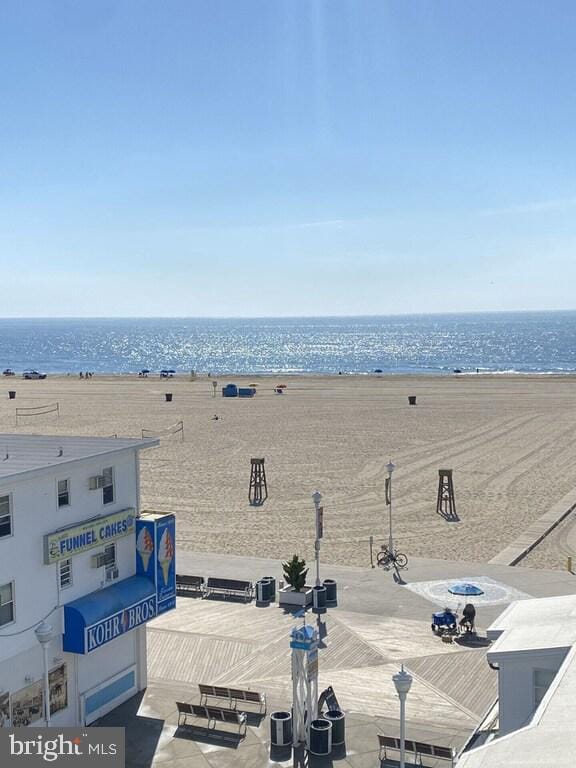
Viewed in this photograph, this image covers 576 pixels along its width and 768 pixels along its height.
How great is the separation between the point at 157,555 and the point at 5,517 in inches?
156

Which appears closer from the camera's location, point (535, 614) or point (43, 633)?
point (43, 633)

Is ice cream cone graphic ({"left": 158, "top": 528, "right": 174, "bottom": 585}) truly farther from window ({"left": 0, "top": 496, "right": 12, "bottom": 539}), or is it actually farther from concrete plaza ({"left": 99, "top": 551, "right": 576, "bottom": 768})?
window ({"left": 0, "top": 496, "right": 12, "bottom": 539})

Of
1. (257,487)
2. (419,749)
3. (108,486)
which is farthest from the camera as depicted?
(257,487)

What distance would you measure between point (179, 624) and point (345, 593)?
458 centimetres

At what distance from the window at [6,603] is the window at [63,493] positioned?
5.81ft

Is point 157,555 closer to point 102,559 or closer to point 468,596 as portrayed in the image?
point 102,559

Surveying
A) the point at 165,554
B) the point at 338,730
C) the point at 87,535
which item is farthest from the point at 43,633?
the point at 338,730

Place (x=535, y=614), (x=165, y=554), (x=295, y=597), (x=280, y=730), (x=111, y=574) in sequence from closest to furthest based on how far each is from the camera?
1. (x=535, y=614)
2. (x=280, y=730)
3. (x=111, y=574)
4. (x=165, y=554)
5. (x=295, y=597)

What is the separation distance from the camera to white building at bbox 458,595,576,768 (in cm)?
802

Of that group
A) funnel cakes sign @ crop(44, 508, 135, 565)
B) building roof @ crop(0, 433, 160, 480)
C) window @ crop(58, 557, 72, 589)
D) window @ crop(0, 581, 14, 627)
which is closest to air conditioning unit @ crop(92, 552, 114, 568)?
funnel cakes sign @ crop(44, 508, 135, 565)

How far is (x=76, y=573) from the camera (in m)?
15.5

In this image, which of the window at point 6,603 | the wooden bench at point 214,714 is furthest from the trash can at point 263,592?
the window at point 6,603

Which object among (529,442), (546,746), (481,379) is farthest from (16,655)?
(481,379)

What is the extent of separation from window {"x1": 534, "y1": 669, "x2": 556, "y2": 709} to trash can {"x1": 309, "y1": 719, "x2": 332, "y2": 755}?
3.89m
